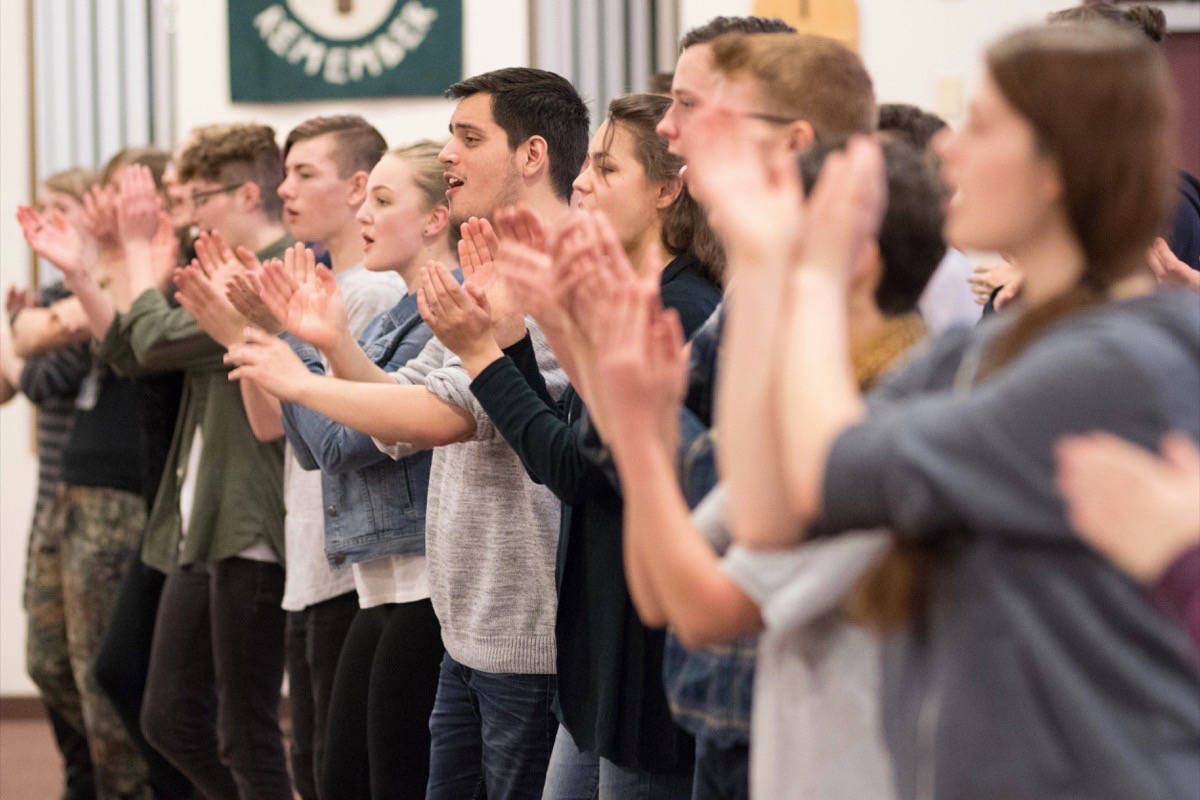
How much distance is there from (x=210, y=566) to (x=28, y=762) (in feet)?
5.90

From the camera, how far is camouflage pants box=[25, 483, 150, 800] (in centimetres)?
383

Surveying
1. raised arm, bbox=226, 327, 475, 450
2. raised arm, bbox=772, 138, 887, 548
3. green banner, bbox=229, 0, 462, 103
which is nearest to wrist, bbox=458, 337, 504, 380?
raised arm, bbox=226, 327, 475, 450

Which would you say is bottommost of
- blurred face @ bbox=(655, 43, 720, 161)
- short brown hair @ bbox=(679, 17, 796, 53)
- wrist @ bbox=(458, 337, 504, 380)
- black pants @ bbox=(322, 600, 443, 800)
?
black pants @ bbox=(322, 600, 443, 800)

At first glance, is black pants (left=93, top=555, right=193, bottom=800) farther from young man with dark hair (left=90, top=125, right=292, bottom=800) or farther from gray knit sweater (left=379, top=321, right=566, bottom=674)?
gray knit sweater (left=379, top=321, right=566, bottom=674)

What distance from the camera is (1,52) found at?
17.1 ft

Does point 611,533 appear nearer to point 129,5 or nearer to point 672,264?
point 672,264

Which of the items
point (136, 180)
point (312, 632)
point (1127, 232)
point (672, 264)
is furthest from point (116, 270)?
point (1127, 232)

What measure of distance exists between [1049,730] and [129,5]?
4756 millimetres

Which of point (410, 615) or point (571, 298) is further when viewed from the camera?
point (410, 615)

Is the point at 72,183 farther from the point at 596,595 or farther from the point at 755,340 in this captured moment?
the point at 755,340

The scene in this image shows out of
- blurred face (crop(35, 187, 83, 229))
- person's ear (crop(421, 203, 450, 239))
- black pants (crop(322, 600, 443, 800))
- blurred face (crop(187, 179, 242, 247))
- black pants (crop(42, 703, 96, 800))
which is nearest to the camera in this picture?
black pants (crop(322, 600, 443, 800))

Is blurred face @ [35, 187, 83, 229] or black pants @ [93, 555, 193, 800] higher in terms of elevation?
blurred face @ [35, 187, 83, 229]

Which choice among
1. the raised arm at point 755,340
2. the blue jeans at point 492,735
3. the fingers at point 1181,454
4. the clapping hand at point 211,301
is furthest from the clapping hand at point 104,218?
the fingers at point 1181,454

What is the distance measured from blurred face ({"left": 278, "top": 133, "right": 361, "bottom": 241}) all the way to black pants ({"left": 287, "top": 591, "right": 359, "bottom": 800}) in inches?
33.2
